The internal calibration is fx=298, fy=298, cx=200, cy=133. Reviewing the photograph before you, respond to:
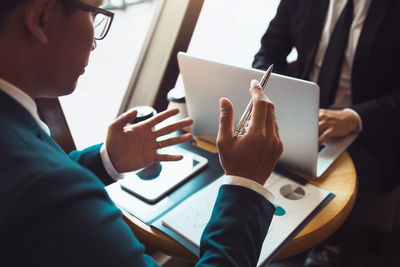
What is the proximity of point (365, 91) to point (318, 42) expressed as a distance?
0.93 feet

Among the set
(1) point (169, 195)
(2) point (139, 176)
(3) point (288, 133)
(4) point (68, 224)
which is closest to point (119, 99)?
(2) point (139, 176)

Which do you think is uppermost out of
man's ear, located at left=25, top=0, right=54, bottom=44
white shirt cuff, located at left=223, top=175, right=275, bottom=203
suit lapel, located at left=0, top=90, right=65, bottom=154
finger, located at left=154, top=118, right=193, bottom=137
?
man's ear, located at left=25, top=0, right=54, bottom=44

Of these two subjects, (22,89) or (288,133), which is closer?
(22,89)

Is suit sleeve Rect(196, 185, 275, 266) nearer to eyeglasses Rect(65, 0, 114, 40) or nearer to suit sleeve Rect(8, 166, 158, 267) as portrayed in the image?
suit sleeve Rect(8, 166, 158, 267)

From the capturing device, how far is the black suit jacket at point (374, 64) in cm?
113

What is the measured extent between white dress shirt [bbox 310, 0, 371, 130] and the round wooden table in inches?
14.3

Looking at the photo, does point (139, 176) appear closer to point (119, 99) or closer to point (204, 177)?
point (204, 177)

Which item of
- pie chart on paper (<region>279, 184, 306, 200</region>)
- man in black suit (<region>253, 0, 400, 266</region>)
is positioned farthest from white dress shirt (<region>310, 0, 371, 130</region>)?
pie chart on paper (<region>279, 184, 306, 200</region>)

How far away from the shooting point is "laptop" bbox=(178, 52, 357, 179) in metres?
0.78

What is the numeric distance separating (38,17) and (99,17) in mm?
195

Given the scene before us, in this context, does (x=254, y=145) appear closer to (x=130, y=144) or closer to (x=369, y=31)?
(x=130, y=144)

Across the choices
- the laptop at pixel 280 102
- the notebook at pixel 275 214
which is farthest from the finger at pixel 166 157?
the laptop at pixel 280 102

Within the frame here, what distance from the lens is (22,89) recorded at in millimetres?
500

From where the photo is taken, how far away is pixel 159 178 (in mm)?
904
